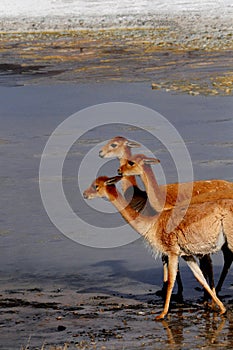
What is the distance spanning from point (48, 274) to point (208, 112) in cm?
1053

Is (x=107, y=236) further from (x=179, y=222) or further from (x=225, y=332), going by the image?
(x=225, y=332)

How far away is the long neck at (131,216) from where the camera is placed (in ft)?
28.3

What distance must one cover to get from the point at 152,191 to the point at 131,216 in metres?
0.36

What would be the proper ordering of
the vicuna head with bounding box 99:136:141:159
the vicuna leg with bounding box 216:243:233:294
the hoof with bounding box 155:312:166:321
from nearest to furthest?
the hoof with bounding box 155:312:166:321 < the vicuna leg with bounding box 216:243:233:294 < the vicuna head with bounding box 99:136:141:159

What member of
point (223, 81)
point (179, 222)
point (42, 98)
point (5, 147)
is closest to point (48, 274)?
point (179, 222)

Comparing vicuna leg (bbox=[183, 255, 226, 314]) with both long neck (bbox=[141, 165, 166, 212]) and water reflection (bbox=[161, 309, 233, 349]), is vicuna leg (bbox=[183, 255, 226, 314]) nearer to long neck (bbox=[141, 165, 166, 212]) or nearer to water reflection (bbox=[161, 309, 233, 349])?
water reflection (bbox=[161, 309, 233, 349])

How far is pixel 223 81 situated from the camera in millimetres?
24234

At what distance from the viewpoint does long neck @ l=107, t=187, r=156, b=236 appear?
8.62 meters

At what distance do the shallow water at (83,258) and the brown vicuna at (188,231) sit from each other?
502 mm

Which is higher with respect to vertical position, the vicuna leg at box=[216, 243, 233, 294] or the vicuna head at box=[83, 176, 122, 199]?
the vicuna head at box=[83, 176, 122, 199]

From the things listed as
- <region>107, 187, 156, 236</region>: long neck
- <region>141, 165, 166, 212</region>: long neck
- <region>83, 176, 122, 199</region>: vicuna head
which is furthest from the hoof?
<region>83, 176, 122, 199</region>: vicuna head

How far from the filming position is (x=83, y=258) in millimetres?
10516

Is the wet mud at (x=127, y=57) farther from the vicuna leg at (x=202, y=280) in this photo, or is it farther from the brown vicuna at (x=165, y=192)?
the vicuna leg at (x=202, y=280)

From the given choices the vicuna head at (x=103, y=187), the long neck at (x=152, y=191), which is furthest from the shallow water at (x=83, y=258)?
the vicuna head at (x=103, y=187)
